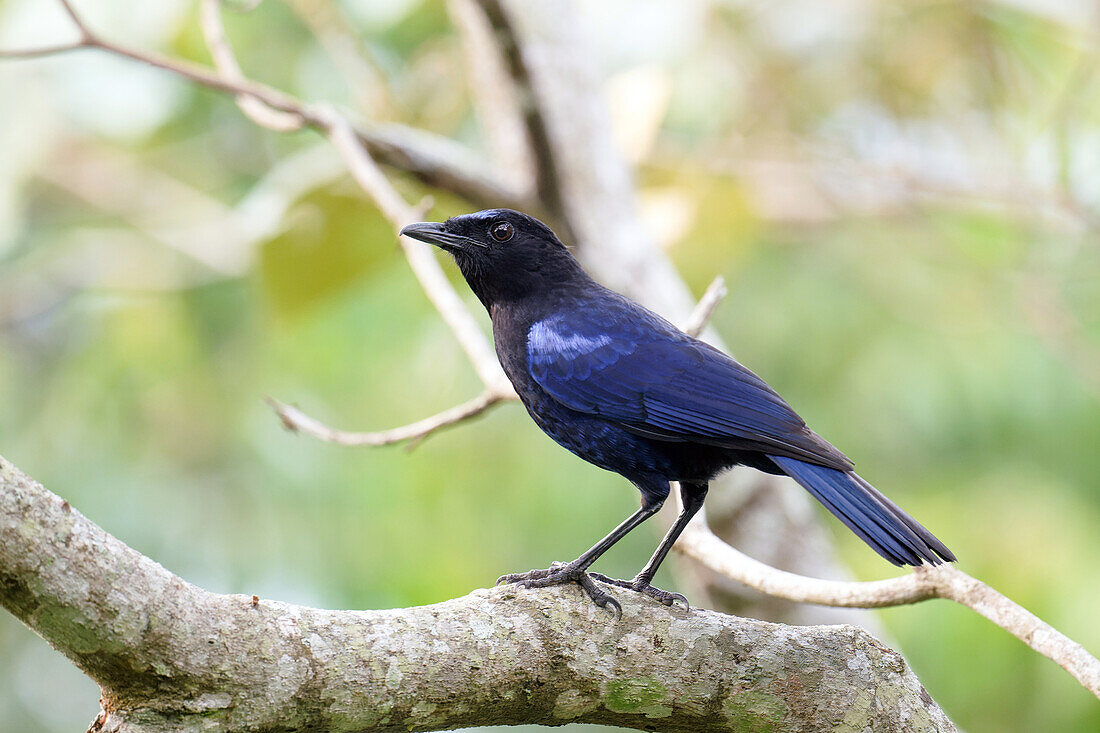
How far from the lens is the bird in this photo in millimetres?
3170

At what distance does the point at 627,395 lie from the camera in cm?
344

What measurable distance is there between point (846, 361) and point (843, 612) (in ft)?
18.4

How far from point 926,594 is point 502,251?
171 cm

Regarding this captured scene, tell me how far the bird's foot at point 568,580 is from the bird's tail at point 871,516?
2.08ft

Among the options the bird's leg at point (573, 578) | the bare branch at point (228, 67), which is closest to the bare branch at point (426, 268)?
the bare branch at point (228, 67)

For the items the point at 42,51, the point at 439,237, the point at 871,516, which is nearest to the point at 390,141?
the point at 42,51

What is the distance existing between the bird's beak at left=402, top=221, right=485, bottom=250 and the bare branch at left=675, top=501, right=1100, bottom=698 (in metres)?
1.26

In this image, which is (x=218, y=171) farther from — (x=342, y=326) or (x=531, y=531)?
(x=531, y=531)

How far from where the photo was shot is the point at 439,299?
4.18 metres

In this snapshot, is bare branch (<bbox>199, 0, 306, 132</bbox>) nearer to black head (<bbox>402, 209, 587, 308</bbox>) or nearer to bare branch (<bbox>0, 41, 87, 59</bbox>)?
bare branch (<bbox>0, 41, 87, 59</bbox>)

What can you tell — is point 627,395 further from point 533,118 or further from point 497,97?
point 497,97

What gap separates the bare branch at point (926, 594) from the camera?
2857mm

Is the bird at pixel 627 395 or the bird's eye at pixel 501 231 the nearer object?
the bird at pixel 627 395

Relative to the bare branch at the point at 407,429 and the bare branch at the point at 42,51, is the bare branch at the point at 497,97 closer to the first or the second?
the bare branch at the point at 42,51
